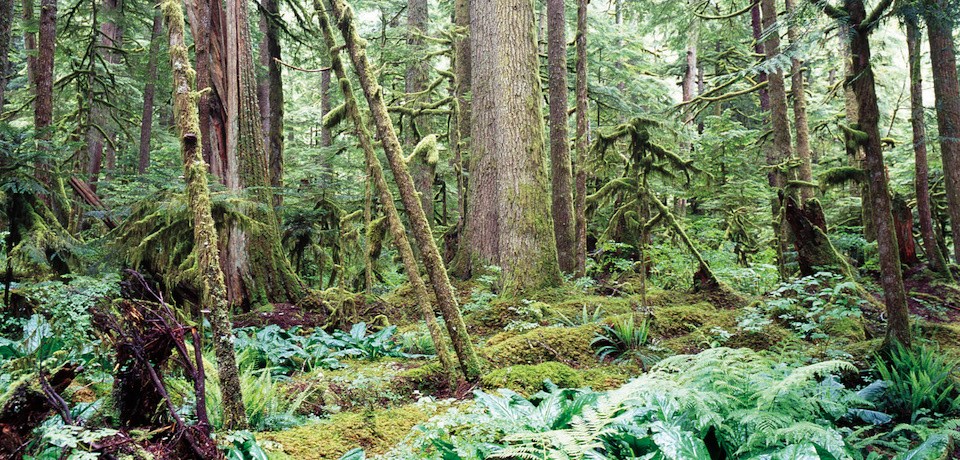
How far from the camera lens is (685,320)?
632 cm

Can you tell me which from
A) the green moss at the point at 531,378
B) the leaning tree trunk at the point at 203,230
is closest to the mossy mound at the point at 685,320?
the green moss at the point at 531,378

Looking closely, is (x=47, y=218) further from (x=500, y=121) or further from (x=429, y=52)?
(x=429, y=52)

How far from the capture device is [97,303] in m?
3.96

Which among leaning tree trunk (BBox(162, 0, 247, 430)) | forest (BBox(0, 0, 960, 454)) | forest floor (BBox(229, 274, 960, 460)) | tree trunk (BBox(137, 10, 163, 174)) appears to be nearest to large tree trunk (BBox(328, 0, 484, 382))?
→ forest (BBox(0, 0, 960, 454))

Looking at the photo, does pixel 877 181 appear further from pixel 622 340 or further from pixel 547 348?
pixel 547 348

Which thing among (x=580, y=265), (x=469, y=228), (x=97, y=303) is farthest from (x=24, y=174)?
(x=580, y=265)

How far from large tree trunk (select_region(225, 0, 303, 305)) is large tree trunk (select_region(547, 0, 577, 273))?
14.1 feet

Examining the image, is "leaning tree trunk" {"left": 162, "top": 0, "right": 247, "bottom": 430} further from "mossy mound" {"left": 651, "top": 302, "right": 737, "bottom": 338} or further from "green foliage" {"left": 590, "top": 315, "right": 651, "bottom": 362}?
"mossy mound" {"left": 651, "top": 302, "right": 737, "bottom": 338}

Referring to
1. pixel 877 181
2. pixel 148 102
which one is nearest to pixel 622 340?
pixel 877 181

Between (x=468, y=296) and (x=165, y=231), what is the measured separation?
3.56 m

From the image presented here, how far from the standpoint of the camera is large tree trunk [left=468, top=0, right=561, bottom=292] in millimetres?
7254

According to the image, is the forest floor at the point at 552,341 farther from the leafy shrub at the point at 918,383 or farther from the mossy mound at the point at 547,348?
the leafy shrub at the point at 918,383

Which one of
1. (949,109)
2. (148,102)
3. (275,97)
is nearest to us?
(949,109)

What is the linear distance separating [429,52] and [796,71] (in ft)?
22.9
